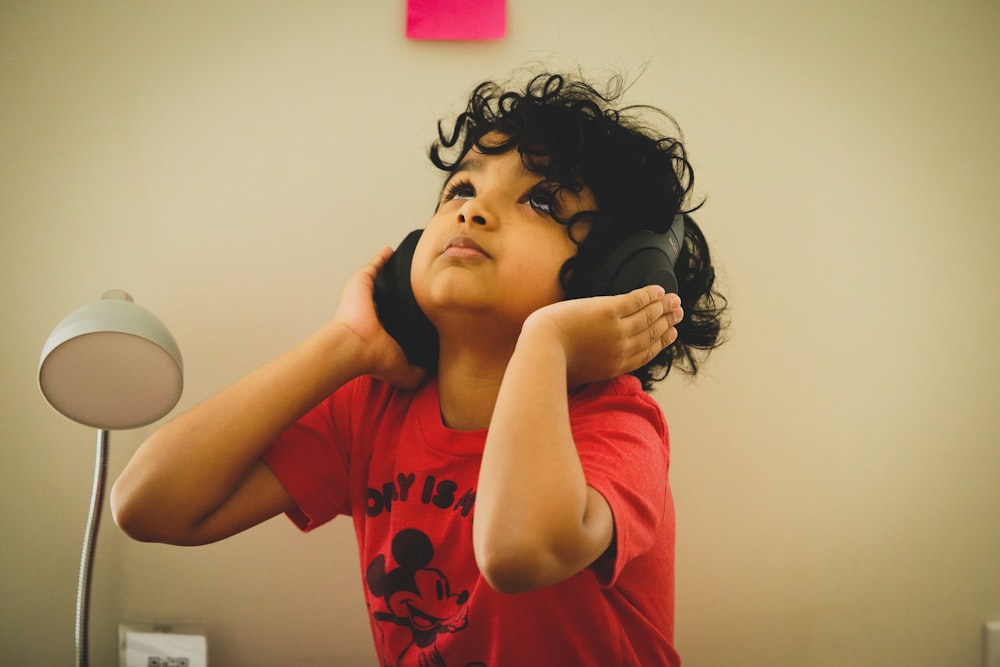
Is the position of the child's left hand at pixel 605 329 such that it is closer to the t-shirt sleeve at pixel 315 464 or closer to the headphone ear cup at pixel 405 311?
the headphone ear cup at pixel 405 311

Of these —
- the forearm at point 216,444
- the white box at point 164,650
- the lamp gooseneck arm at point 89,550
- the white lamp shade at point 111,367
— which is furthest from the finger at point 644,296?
the white box at point 164,650

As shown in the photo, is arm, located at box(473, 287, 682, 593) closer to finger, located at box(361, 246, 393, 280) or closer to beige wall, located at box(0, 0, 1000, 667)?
finger, located at box(361, 246, 393, 280)

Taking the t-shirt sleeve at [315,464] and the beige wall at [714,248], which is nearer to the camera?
the t-shirt sleeve at [315,464]

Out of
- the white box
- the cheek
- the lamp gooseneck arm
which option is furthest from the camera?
the white box

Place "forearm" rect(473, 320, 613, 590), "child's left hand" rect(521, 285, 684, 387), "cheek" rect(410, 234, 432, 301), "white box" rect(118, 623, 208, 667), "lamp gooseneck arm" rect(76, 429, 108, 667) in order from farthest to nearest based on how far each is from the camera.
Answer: "white box" rect(118, 623, 208, 667)
"lamp gooseneck arm" rect(76, 429, 108, 667)
"cheek" rect(410, 234, 432, 301)
"child's left hand" rect(521, 285, 684, 387)
"forearm" rect(473, 320, 613, 590)

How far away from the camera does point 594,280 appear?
0.73 metres

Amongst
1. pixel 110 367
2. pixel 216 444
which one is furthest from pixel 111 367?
pixel 216 444

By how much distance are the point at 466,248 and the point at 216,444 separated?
14.0 inches

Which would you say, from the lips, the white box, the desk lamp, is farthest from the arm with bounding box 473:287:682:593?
the white box

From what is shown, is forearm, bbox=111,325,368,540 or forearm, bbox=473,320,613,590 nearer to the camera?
forearm, bbox=473,320,613,590

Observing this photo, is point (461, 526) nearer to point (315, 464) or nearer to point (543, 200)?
point (315, 464)

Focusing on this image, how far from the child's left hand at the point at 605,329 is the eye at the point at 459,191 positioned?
0.70 feet

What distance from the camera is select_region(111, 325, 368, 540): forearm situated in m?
0.73

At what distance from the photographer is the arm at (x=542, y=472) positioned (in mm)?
543
